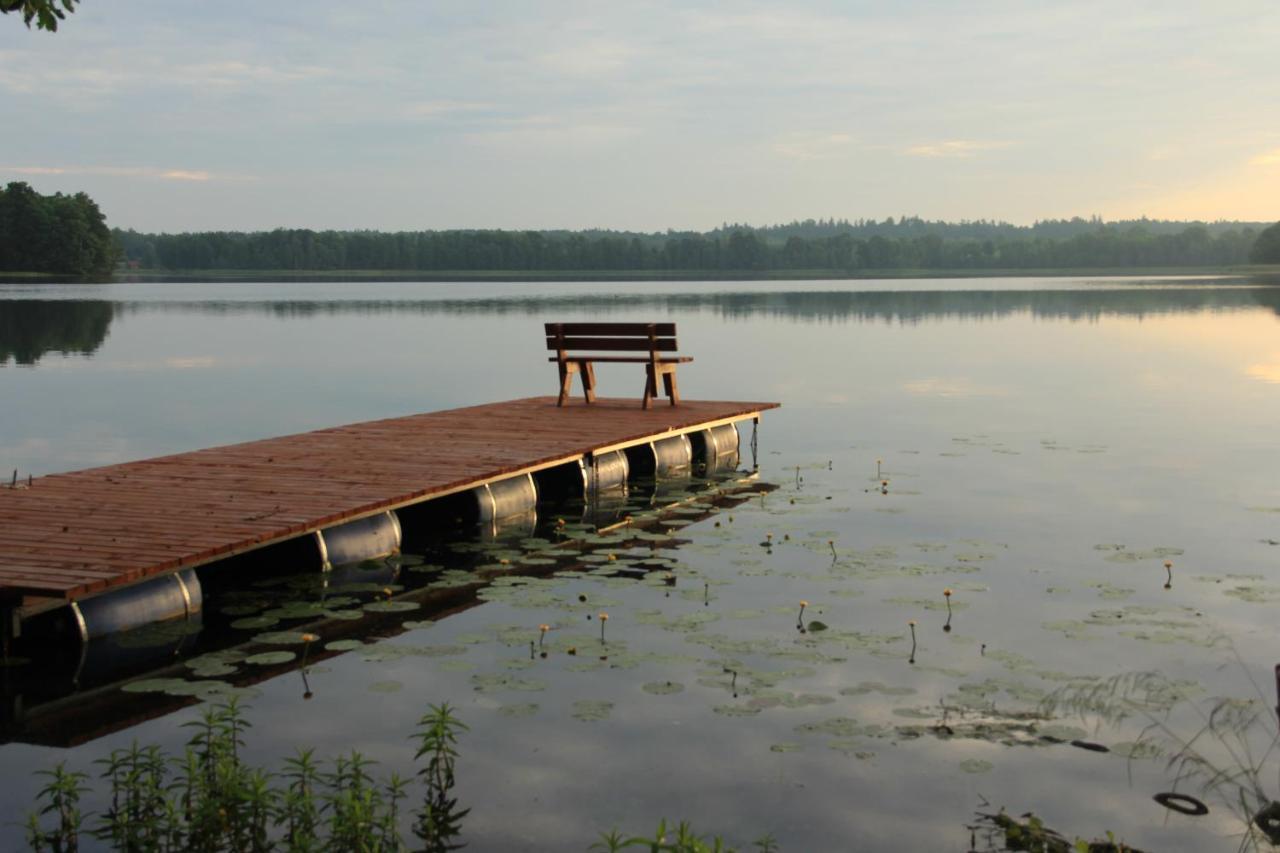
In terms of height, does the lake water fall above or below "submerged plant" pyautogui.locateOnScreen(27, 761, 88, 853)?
below

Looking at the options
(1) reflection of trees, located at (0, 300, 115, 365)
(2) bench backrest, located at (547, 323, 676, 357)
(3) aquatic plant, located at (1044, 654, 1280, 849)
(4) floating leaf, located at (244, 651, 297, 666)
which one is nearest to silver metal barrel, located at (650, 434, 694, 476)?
(2) bench backrest, located at (547, 323, 676, 357)

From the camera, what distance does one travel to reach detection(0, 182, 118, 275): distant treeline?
362 ft

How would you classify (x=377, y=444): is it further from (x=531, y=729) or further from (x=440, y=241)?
(x=440, y=241)

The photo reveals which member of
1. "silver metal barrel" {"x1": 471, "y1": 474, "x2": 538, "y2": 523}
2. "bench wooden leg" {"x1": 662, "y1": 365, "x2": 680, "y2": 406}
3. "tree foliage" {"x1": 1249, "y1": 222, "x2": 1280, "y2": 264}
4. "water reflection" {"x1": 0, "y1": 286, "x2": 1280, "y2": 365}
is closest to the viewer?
"silver metal barrel" {"x1": 471, "y1": 474, "x2": 538, "y2": 523}

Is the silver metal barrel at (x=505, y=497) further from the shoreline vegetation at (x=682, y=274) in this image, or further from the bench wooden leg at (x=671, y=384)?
the shoreline vegetation at (x=682, y=274)

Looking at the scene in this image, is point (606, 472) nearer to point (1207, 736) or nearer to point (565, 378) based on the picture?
point (565, 378)

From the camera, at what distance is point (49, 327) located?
46594mm

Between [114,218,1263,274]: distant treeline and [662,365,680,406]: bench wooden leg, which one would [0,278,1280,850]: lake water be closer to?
[662,365,680,406]: bench wooden leg

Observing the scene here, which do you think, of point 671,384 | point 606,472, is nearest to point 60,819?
point 606,472

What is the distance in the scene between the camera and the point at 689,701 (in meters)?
6.74

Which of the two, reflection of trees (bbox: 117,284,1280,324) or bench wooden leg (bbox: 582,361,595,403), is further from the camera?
reflection of trees (bbox: 117,284,1280,324)

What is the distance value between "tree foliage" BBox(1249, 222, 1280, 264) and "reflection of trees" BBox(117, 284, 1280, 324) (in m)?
53.4

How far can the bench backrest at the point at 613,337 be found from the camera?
52.2 ft

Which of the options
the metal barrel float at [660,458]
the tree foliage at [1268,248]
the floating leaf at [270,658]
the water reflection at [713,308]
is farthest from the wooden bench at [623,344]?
the tree foliage at [1268,248]
